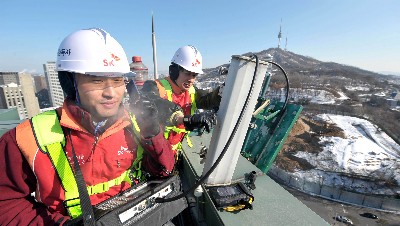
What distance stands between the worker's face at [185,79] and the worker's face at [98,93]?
7.32 ft

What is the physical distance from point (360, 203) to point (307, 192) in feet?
15.6

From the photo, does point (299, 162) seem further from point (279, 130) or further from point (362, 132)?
point (279, 130)

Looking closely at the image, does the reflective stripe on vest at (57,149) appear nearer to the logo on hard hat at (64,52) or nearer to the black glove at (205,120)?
the logo on hard hat at (64,52)

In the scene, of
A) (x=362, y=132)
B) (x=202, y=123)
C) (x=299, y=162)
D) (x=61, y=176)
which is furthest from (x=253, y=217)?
(x=362, y=132)

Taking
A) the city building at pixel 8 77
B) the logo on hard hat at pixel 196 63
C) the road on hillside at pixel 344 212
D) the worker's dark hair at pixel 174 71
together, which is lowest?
the road on hillside at pixel 344 212

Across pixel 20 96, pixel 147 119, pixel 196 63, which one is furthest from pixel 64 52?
pixel 20 96

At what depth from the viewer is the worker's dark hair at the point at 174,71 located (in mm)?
4056

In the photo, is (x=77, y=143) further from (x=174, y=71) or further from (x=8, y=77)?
(x=8, y=77)

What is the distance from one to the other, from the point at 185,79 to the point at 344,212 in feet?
76.5

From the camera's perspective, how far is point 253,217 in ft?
7.74

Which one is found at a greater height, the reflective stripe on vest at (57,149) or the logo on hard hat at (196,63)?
the logo on hard hat at (196,63)

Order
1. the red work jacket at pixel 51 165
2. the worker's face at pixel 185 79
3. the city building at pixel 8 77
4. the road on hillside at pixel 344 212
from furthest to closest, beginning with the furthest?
the city building at pixel 8 77 → the road on hillside at pixel 344 212 → the worker's face at pixel 185 79 → the red work jacket at pixel 51 165

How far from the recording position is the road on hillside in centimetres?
1869

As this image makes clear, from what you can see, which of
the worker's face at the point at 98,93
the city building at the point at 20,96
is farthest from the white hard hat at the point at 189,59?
the city building at the point at 20,96
